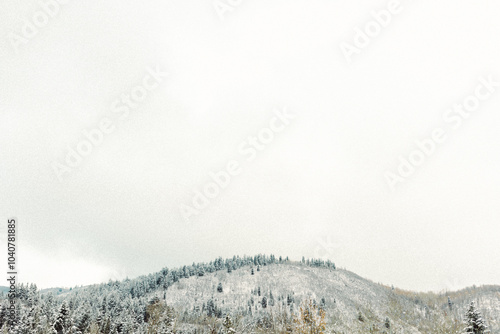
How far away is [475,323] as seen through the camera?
26594 mm

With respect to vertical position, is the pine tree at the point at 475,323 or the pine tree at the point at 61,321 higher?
the pine tree at the point at 61,321

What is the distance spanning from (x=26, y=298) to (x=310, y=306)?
13908 cm

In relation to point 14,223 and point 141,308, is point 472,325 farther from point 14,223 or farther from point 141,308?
point 141,308

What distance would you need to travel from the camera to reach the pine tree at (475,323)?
2636 cm

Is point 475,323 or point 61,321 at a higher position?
point 61,321

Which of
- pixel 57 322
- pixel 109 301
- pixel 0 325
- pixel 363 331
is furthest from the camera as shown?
pixel 363 331

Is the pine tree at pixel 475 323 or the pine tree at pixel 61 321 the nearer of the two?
the pine tree at pixel 475 323

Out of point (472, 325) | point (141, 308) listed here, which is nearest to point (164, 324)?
point (472, 325)

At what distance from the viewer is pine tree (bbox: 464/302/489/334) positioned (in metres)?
26.4

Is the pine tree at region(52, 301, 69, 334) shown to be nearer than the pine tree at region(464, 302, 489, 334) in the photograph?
No

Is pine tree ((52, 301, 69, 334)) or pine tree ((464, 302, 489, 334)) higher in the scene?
pine tree ((52, 301, 69, 334))

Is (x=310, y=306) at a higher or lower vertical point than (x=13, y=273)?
lower

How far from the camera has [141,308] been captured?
443 feet

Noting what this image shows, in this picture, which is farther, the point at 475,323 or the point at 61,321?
the point at 61,321
